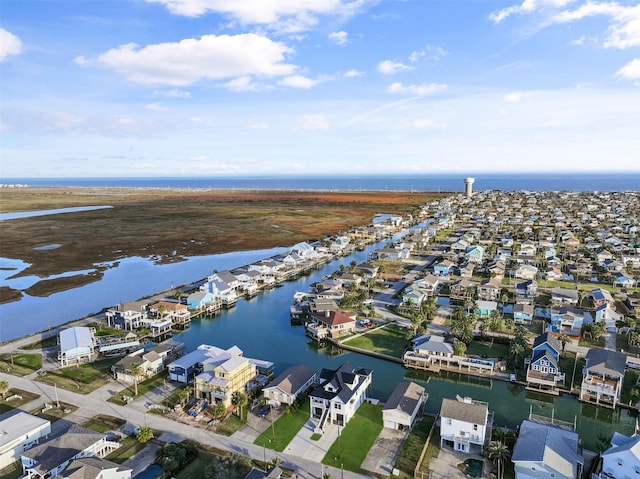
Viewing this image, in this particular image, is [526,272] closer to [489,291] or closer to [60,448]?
[489,291]

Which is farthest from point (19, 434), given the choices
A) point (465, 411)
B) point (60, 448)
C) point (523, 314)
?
point (523, 314)

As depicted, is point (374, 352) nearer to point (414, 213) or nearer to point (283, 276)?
point (283, 276)

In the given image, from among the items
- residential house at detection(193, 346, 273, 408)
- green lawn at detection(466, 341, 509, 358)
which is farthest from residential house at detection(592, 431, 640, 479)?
residential house at detection(193, 346, 273, 408)

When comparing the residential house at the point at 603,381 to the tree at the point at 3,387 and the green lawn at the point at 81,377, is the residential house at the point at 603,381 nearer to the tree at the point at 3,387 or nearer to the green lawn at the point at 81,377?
the green lawn at the point at 81,377

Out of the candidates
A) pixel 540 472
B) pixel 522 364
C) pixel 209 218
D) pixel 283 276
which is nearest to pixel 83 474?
pixel 540 472

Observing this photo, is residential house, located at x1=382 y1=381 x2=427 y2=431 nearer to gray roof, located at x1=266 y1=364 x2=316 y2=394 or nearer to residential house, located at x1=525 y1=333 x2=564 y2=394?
gray roof, located at x1=266 y1=364 x2=316 y2=394

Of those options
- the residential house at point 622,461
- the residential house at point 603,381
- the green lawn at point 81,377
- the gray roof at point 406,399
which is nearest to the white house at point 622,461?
the residential house at point 622,461
